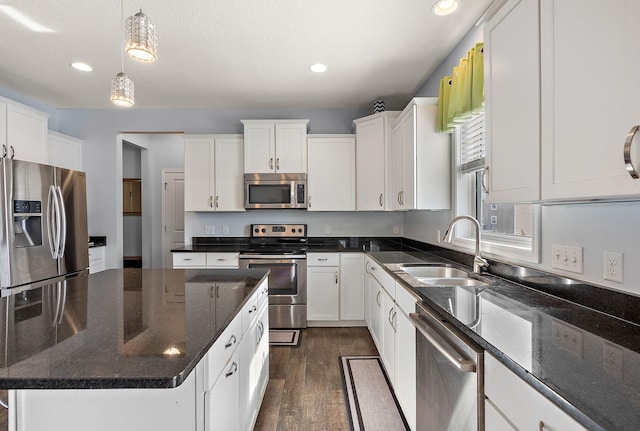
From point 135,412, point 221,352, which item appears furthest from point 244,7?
point 135,412

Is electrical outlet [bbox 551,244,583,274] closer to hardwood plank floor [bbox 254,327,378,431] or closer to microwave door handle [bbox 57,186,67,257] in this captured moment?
hardwood plank floor [bbox 254,327,378,431]

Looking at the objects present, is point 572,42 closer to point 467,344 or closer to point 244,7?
point 467,344

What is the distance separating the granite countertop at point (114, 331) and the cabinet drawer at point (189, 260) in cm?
172

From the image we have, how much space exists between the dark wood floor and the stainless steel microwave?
1.46 m

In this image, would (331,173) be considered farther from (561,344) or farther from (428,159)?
(561,344)

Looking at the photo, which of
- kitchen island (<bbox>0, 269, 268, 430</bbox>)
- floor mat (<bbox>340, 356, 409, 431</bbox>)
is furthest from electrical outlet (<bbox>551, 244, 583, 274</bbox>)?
kitchen island (<bbox>0, 269, 268, 430</bbox>)

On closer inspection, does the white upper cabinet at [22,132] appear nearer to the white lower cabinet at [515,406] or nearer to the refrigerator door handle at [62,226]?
the refrigerator door handle at [62,226]

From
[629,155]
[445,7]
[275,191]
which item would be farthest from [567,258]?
[275,191]

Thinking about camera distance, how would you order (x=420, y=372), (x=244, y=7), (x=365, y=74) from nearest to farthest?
1. (x=420, y=372)
2. (x=244, y=7)
3. (x=365, y=74)

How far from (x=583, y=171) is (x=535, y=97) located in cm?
35

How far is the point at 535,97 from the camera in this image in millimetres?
1111

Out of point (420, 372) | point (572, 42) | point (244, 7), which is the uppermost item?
point (244, 7)

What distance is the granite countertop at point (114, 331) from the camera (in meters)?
0.73

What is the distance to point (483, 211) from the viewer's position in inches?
89.0
